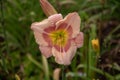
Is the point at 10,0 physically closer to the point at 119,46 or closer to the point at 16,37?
the point at 16,37

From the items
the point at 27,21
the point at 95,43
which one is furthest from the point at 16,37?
the point at 95,43

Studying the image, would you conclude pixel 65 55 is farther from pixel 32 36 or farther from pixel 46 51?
pixel 32 36

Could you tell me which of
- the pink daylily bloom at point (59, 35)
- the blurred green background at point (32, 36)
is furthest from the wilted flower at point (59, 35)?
the blurred green background at point (32, 36)

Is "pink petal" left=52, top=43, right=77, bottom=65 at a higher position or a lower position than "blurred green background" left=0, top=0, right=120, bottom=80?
higher

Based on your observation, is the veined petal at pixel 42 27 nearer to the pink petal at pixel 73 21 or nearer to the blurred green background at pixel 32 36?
the pink petal at pixel 73 21

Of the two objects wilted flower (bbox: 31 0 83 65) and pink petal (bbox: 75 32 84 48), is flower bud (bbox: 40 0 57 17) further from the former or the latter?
pink petal (bbox: 75 32 84 48)

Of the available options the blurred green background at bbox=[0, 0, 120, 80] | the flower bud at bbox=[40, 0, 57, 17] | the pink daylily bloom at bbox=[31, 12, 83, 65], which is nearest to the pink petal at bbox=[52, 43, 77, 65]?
the pink daylily bloom at bbox=[31, 12, 83, 65]
